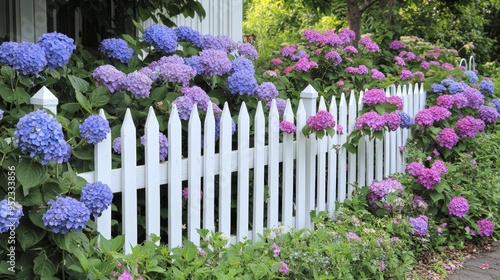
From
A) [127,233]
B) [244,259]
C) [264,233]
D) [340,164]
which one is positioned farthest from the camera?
[340,164]

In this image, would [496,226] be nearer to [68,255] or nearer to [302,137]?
[302,137]

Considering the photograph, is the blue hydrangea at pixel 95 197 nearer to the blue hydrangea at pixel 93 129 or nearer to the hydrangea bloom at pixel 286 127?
the blue hydrangea at pixel 93 129

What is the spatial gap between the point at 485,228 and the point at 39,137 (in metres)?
3.48

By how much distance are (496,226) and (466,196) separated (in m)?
0.39

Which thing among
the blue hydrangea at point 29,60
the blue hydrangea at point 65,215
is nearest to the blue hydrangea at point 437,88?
the blue hydrangea at point 29,60

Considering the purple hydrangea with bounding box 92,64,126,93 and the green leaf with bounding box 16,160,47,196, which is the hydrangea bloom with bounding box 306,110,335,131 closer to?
the purple hydrangea with bounding box 92,64,126,93

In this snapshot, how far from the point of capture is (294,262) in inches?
138

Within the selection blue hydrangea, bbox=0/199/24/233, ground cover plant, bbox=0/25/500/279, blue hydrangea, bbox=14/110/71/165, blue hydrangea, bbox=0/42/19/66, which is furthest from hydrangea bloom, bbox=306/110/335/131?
blue hydrangea, bbox=0/199/24/233

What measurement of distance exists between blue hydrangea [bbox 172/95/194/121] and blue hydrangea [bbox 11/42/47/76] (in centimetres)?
70

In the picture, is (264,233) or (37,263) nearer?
(37,263)

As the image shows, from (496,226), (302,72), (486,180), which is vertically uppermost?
(302,72)

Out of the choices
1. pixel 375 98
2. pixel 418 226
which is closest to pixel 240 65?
pixel 375 98

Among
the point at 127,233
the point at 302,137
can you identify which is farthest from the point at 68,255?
the point at 302,137

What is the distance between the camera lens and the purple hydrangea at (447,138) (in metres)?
5.39
